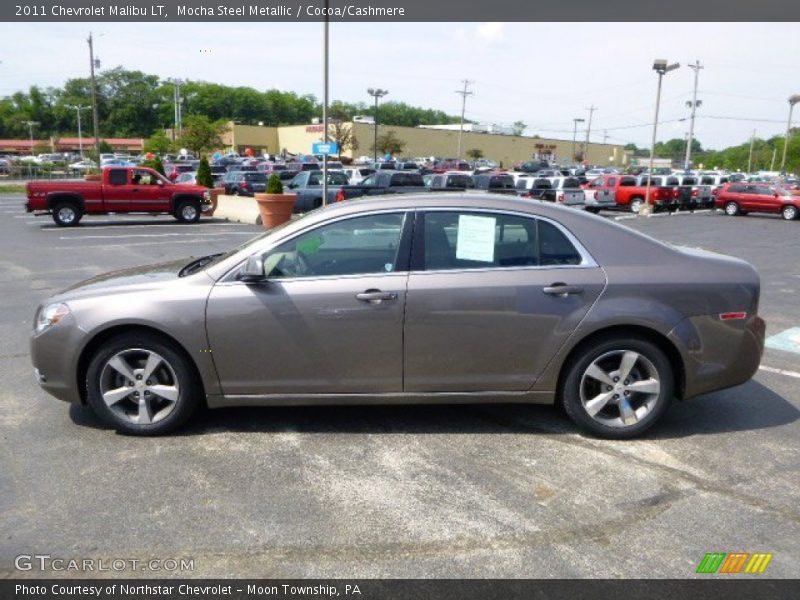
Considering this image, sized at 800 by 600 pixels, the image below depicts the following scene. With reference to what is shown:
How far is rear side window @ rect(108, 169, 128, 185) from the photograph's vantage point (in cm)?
1991

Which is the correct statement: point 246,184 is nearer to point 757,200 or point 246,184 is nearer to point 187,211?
point 187,211

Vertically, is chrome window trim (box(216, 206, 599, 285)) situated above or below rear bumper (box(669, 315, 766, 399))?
above

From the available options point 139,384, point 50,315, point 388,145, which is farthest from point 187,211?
point 388,145

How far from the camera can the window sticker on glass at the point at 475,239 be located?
14.4 ft

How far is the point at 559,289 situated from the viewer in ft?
14.0

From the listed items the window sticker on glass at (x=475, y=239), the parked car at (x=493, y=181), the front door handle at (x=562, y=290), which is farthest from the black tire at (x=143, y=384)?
the parked car at (x=493, y=181)

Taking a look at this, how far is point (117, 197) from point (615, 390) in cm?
1880

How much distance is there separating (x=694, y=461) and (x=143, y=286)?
3766 mm

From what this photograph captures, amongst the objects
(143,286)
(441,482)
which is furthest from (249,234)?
(441,482)

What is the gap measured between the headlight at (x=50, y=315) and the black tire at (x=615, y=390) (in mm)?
3397

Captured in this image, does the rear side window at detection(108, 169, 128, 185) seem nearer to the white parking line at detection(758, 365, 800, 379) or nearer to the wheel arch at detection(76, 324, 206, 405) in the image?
the wheel arch at detection(76, 324, 206, 405)

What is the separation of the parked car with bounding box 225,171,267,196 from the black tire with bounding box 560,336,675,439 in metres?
27.9

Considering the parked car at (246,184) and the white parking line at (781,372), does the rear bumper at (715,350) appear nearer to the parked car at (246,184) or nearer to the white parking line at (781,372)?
the white parking line at (781,372)

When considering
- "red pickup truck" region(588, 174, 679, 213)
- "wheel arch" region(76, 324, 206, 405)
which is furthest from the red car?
"wheel arch" region(76, 324, 206, 405)
